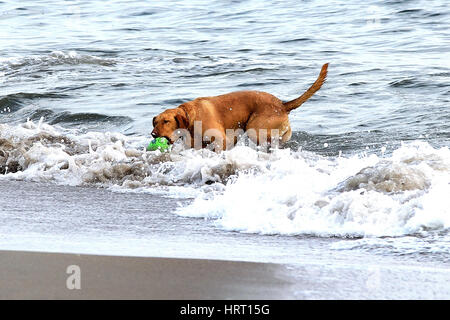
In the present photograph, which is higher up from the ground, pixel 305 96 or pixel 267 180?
pixel 305 96

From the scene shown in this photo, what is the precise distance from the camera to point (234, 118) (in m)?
7.88

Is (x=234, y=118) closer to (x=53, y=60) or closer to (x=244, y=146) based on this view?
(x=244, y=146)

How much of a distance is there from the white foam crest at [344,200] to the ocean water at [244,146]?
13 mm

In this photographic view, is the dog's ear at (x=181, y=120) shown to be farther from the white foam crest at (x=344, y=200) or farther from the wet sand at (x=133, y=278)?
the wet sand at (x=133, y=278)

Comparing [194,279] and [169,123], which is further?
[169,123]

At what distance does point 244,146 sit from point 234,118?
1.61 feet

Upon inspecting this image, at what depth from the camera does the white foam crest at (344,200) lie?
4.80 meters

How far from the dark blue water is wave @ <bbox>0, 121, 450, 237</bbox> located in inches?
74.5

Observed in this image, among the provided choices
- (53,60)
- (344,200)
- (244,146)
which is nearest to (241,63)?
(53,60)

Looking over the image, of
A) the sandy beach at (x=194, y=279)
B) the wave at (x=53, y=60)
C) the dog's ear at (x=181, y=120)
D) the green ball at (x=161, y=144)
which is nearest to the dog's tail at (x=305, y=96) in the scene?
the dog's ear at (x=181, y=120)

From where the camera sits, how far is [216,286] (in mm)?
3309

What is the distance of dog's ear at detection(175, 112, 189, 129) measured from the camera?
24.3ft

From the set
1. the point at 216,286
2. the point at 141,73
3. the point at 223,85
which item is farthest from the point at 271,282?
the point at 141,73

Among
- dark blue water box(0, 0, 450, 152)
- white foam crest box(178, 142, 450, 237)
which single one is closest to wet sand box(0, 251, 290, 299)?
white foam crest box(178, 142, 450, 237)
